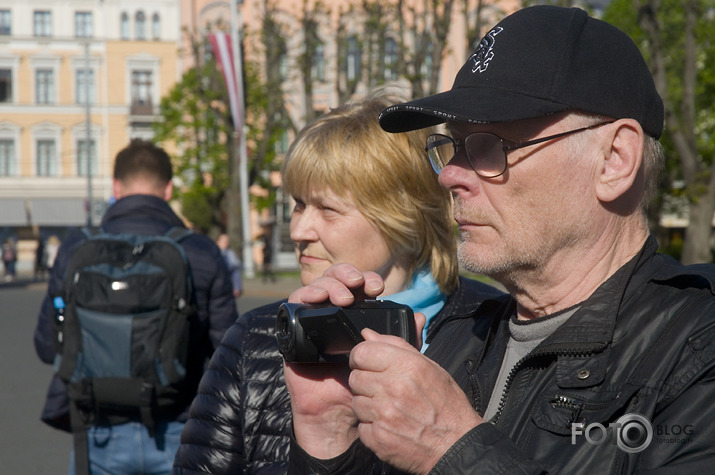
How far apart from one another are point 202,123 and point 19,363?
23436mm

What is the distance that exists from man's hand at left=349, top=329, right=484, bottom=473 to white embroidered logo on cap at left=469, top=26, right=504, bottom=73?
2.03 ft

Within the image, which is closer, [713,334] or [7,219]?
[713,334]

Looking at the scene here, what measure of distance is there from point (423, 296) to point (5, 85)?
181 feet

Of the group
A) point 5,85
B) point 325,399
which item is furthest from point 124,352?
point 5,85

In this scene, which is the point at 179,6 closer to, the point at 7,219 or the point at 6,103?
the point at 6,103

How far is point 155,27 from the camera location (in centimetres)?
5284

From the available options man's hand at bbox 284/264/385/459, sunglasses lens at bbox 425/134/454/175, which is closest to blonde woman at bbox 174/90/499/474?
man's hand at bbox 284/264/385/459

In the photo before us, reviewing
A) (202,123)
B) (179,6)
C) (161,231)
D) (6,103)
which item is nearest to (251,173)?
(202,123)

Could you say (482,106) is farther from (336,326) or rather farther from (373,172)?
(373,172)

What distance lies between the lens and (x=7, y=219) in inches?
2032

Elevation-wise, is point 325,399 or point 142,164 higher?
point 142,164

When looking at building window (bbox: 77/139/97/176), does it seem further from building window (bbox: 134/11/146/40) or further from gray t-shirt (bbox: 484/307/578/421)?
gray t-shirt (bbox: 484/307/578/421)

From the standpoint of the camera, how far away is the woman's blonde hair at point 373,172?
2.78 m

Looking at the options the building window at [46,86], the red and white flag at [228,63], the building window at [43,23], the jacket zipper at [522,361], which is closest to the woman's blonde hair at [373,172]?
the jacket zipper at [522,361]
